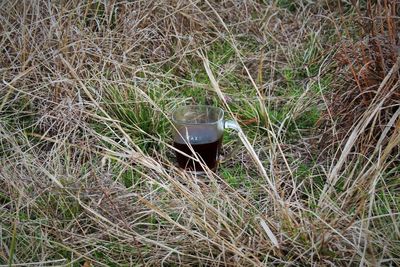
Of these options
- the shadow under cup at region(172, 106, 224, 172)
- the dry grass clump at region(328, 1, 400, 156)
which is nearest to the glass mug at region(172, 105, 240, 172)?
the shadow under cup at region(172, 106, 224, 172)

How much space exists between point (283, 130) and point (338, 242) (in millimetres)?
739

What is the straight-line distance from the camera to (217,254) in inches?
62.9

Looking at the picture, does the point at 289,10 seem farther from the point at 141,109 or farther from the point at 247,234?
the point at 247,234

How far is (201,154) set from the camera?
1.96 metres

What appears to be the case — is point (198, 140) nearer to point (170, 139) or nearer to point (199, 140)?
point (199, 140)

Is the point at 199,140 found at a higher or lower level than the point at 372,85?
lower

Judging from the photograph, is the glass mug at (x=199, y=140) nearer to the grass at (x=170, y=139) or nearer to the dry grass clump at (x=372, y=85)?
the grass at (x=170, y=139)

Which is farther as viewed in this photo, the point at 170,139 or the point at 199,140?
the point at 170,139

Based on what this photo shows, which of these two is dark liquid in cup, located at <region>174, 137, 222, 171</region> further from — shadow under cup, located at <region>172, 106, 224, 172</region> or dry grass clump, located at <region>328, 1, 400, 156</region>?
dry grass clump, located at <region>328, 1, 400, 156</region>

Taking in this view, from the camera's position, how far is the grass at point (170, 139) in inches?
63.4

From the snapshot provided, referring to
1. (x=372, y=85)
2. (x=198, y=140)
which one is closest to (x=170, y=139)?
(x=198, y=140)

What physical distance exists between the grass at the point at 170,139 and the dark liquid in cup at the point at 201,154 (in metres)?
0.06

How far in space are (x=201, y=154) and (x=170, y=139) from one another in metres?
0.25

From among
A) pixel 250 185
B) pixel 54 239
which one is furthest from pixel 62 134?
pixel 250 185
